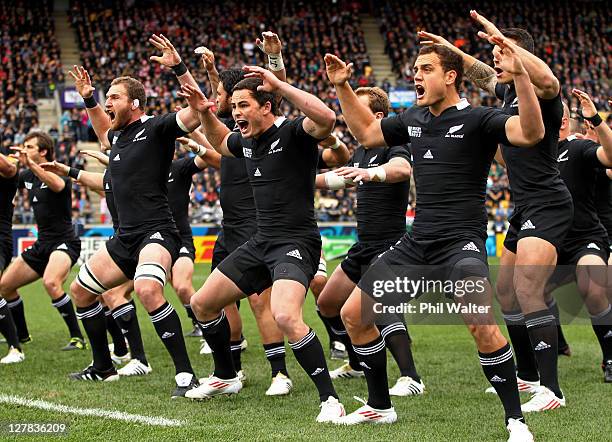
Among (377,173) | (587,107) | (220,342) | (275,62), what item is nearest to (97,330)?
(220,342)

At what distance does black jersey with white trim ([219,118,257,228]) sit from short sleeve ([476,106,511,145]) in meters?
3.39

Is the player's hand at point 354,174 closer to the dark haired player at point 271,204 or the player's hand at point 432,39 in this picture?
the dark haired player at point 271,204

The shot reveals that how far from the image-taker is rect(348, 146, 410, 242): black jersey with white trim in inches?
320

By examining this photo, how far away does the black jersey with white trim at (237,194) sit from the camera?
884 centimetres

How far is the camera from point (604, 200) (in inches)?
354

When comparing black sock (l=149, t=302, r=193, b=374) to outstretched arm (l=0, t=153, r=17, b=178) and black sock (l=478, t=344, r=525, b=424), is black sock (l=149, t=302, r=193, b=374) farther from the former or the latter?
Result: outstretched arm (l=0, t=153, r=17, b=178)

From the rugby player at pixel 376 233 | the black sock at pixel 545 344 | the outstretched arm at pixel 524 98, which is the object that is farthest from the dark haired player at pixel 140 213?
the outstretched arm at pixel 524 98

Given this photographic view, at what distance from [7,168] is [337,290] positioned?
14.5 feet

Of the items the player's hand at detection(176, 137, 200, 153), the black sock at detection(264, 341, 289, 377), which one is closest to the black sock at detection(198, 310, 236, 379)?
the black sock at detection(264, 341, 289, 377)

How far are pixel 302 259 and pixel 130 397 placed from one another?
1986 millimetres

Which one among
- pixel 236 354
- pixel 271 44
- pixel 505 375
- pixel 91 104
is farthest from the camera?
pixel 91 104

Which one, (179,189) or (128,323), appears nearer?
(128,323)

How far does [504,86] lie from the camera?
301 inches

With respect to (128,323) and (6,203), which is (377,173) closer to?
(128,323)
